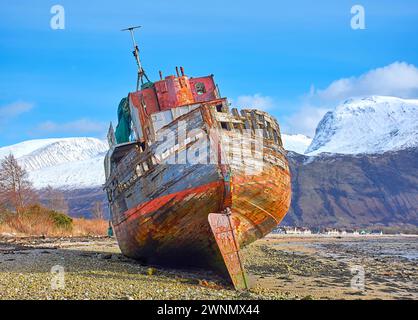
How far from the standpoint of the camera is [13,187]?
138ft

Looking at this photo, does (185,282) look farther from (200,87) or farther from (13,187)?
(13,187)

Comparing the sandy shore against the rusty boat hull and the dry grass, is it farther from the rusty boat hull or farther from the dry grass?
the dry grass

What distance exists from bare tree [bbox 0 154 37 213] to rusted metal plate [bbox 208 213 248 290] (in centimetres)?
3272

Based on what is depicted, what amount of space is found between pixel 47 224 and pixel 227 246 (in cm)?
2965

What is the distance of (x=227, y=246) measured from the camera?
11031 mm

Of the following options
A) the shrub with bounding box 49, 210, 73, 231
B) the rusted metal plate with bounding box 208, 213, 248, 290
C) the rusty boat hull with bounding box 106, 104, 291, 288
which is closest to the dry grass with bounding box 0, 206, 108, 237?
the shrub with bounding box 49, 210, 73, 231

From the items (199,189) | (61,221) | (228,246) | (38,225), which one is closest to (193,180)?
(199,189)

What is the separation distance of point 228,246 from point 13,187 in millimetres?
35316

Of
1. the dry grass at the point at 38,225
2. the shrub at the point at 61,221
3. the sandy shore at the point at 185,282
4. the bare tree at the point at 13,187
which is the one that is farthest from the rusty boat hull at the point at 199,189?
the bare tree at the point at 13,187

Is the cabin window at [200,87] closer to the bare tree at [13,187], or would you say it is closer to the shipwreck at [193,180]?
the shipwreck at [193,180]

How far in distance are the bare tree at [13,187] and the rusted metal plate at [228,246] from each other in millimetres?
32719

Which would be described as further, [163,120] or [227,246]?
[163,120]
